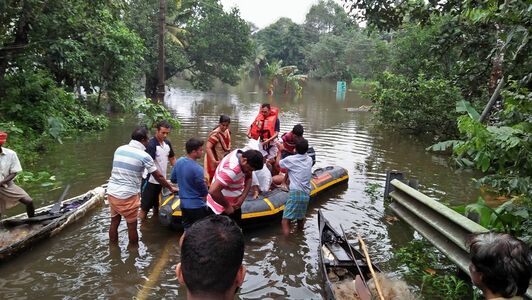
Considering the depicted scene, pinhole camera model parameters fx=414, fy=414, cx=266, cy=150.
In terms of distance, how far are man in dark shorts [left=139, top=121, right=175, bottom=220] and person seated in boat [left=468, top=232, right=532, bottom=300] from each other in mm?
5358

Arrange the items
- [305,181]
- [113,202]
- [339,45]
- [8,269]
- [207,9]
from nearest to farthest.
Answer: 1. [8,269]
2. [113,202]
3. [305,181]
4. [207,9]
5. [339,45]

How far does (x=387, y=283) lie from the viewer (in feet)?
15.3

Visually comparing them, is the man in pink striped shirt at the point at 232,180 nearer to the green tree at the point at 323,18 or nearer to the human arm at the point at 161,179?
the human arm at the point at 161,179

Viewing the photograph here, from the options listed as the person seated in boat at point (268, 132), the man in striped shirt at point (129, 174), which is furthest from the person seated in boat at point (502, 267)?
the person seated in boat at point (268, 132)

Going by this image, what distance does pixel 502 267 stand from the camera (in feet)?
7.98

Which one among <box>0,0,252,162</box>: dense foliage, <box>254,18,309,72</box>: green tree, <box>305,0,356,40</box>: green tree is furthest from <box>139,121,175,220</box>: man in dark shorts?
<box>305,0,356,40</box>: green tree

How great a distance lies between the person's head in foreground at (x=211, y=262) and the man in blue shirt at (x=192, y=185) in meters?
3.46

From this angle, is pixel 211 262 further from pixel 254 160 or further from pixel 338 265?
pixel 338 265

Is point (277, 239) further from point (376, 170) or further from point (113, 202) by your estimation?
point (376, 170)

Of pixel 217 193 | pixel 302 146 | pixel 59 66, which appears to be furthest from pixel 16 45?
pixel 217 193

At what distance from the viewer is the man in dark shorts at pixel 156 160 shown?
6.91 m

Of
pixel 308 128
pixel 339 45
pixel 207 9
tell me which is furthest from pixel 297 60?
pixel 308 128

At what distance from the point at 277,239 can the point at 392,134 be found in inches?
497

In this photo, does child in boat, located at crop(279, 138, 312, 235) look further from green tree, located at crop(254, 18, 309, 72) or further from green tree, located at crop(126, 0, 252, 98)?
green tree, located at crop(254, 18, 309, 72)
